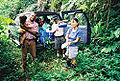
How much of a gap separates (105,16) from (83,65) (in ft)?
→ 9.19

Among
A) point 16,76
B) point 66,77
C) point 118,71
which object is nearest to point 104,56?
point 118,71

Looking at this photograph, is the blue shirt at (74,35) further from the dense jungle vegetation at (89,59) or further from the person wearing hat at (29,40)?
the person wearing hat at (29,40)

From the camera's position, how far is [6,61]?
398cm

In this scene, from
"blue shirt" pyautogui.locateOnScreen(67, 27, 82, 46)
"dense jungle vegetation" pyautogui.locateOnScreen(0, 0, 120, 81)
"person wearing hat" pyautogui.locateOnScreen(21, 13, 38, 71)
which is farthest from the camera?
"person wearing hat" pyautogui.locateOnScreen(21, 13, 38, 71)

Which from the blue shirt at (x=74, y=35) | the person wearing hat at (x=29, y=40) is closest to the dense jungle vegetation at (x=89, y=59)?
the person wearing hat at (x=29, y=40)

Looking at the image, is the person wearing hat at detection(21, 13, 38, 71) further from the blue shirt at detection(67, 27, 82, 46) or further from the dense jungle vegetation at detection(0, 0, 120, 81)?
the blue shirt at detection(67, 27, 82, 46)

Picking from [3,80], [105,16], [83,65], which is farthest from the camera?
[105,16]

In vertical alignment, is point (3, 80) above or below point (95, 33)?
below

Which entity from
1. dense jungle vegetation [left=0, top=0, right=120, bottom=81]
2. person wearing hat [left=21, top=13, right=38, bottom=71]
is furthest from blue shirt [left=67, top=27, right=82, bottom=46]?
person wearing hat [left=21, top=13, right=38, bottom=71]

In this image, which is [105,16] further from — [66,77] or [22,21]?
[22,21]

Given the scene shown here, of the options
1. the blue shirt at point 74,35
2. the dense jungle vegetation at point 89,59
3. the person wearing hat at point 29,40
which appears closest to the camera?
the dense jungle vegetation at point 89,59

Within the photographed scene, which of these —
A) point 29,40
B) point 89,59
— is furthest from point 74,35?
point 29,40

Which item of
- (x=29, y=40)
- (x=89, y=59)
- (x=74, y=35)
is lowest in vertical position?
(x=89, y=59)

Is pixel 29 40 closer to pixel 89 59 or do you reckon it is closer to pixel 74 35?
pixel 74 35
